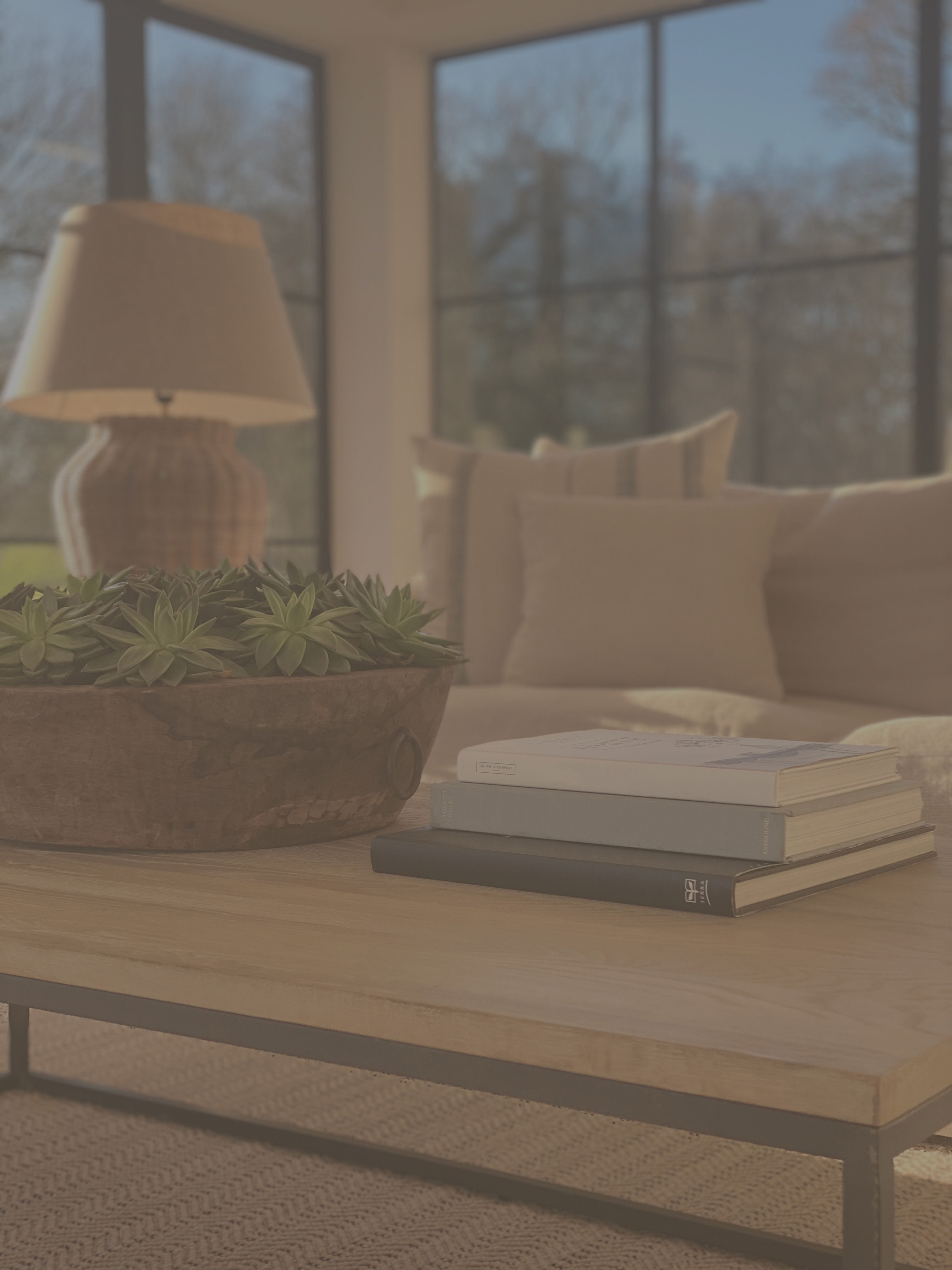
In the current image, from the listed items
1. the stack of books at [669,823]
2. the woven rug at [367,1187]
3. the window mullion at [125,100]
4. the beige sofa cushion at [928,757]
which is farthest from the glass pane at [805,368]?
the stack of books at [669,823]

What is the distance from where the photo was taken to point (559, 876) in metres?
0.91

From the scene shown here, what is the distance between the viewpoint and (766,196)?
6172 mm

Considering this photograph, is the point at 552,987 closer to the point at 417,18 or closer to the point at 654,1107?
the point at 654,1107

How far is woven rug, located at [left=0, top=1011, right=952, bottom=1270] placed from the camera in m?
1.22

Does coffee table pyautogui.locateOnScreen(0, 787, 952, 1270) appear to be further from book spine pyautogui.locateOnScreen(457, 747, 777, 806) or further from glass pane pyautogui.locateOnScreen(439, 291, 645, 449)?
glass pane pyautogui.locateOnScreen(439, 291, 645, 449)

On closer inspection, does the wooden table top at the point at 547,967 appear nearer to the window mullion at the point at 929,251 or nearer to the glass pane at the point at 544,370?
the window mullion at the point at 929,251

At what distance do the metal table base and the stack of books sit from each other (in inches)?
6.6

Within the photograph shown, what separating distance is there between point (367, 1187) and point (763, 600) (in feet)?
4.96

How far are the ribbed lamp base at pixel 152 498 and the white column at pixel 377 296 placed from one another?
11.5 ft

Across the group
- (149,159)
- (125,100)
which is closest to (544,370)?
(149,159)

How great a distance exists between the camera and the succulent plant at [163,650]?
1.01 metres

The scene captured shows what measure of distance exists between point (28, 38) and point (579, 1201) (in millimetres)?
5529

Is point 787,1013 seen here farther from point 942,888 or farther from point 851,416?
point 851,416

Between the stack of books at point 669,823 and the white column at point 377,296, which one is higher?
the white column at point 377,296
